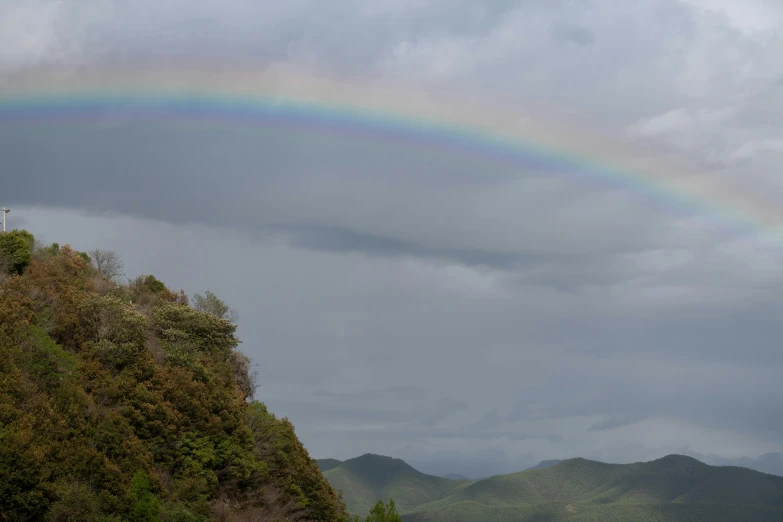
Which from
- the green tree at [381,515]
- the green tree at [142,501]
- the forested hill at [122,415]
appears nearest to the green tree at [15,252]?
the forested hill at [122,415]

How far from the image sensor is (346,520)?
8588 centimetres

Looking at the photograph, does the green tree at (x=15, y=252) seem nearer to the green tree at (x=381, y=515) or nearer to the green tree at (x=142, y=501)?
the green tree at (x=142, y=501)

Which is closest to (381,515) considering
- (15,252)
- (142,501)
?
(142,501)

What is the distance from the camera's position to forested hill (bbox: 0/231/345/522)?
5297cm

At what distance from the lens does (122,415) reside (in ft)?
199

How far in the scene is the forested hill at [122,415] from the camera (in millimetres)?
52969

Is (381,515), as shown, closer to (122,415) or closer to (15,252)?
(122,415)

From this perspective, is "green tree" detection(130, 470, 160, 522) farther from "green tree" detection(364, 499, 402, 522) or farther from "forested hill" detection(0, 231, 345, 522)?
"green tree" detection(364, 499, 402, 522)

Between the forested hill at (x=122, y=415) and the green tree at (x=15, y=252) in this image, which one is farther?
the green tree at (x=15, y=252)

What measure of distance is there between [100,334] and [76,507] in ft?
53.6

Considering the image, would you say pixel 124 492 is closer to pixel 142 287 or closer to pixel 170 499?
pixel 170 499

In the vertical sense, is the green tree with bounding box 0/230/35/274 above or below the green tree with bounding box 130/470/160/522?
above

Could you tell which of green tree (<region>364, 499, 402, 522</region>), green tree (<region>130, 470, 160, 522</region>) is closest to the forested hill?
green tree (<region>130, 470, 160, 522</region>)

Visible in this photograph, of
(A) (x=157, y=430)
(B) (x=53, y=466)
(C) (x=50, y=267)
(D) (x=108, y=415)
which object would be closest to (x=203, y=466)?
(A) (x=157, y=430)
